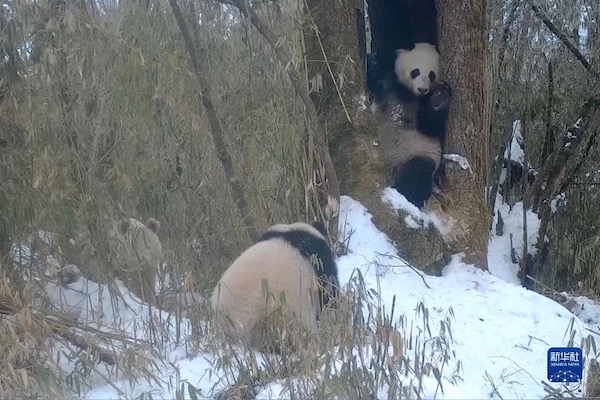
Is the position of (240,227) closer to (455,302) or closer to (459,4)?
(455,302)

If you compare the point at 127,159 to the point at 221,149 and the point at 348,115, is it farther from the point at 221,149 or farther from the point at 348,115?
the point at 348,115

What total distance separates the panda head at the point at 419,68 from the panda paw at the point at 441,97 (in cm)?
13

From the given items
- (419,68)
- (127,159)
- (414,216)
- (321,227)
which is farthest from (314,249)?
(419,68)

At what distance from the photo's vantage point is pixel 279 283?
344cm

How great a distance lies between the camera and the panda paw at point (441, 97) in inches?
186

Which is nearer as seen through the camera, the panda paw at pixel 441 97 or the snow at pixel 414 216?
the snow at pixel 414 216

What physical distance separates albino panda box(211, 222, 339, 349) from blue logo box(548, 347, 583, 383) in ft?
3.02

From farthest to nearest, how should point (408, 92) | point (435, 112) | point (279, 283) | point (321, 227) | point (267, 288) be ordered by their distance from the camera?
point (408, 92) < point (435, 112) < point (321, 227) < point (279, 283) < point (267, 288)

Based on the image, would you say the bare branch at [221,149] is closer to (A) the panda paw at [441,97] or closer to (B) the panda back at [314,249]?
(B) the panda back at [314,249]

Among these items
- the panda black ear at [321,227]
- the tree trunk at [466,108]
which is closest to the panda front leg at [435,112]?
the tree trunk at [466,108]

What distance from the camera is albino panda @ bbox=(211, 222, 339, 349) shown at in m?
3.22

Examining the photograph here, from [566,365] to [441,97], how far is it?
2147 mm

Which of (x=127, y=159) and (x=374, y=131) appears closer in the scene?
(x=127, y=159)

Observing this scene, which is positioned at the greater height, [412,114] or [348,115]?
[412,114]
